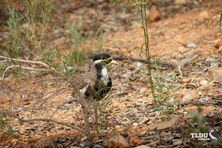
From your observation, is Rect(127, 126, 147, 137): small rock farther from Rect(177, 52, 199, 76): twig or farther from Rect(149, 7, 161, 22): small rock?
Rect(149, 7, 161, 22): small rock

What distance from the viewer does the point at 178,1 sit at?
9219 mm

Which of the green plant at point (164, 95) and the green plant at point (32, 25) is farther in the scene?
the green plant at point (164, 95)

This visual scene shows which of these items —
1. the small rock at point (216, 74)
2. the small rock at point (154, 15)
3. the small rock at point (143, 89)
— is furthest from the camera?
the small rock at point (154, 15)

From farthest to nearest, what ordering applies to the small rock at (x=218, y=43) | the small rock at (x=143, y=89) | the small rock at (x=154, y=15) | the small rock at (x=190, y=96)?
the small rock at (x=154, y=15), the small rock at (x=218, y=43), the small rock at (x=143, y=89), the small rock at (x=190, y=96)

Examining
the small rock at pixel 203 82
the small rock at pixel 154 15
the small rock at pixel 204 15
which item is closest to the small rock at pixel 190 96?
the small rock at pixel 203 82

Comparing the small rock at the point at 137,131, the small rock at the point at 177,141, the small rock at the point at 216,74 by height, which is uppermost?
the small rock at the point at 216,74

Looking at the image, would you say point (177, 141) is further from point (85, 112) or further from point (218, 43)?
point (218, 43)

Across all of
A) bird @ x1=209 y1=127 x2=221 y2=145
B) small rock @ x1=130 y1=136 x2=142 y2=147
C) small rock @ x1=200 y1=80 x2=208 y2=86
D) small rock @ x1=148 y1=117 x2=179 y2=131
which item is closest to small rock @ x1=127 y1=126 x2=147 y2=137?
small rock @ x1=148 y1=117 x2=179 y2=131

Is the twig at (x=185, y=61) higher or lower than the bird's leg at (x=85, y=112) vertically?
higher

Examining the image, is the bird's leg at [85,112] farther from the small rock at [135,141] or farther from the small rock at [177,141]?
the small rock at [177,141]

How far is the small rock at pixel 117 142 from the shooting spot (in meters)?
3.12

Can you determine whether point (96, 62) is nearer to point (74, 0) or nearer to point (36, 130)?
point (36, 130)

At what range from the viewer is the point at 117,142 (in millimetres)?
3131

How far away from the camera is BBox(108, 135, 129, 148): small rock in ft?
10.3
